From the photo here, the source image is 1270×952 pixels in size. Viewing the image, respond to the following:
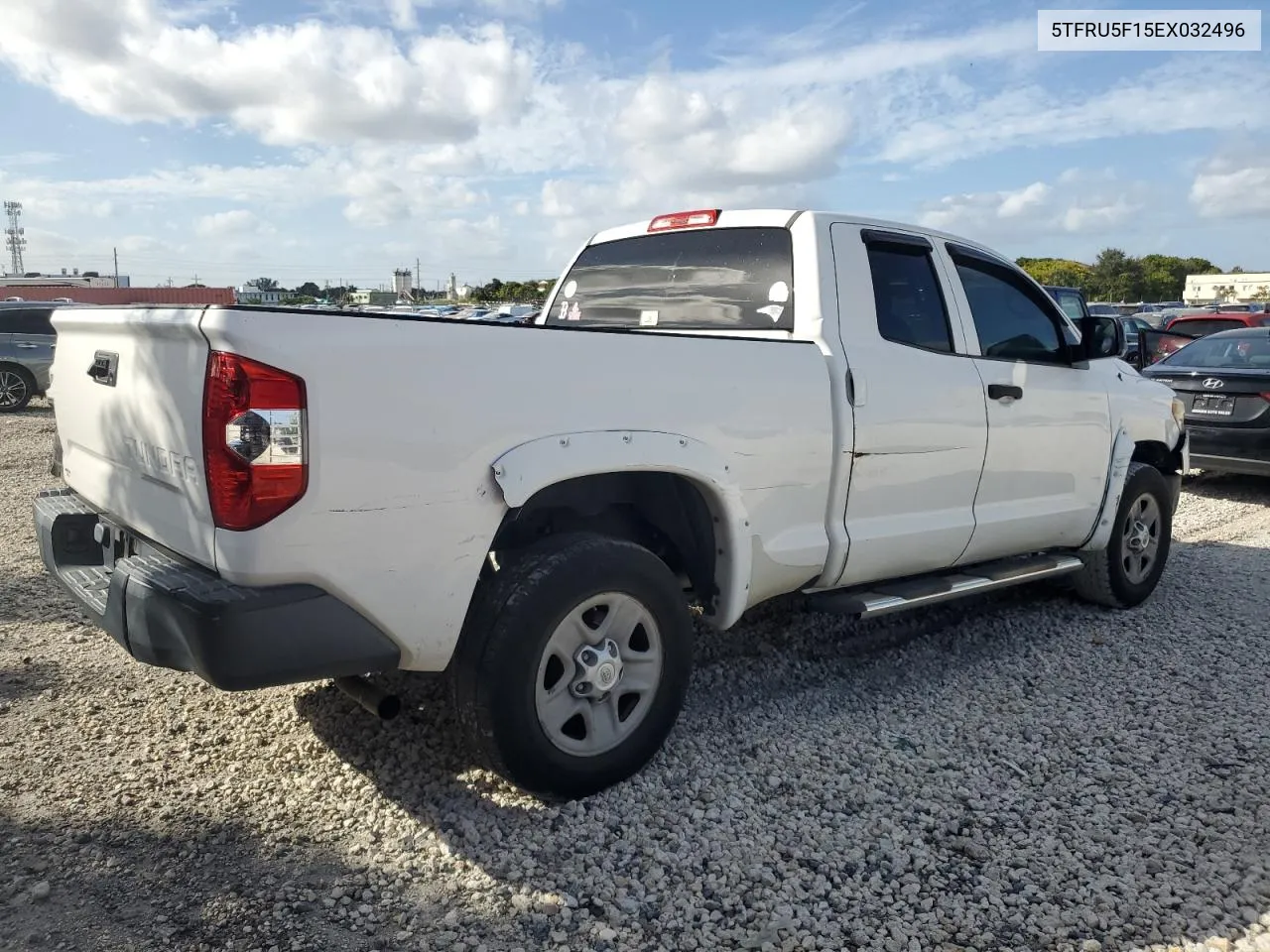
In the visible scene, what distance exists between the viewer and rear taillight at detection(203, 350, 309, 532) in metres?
2.51

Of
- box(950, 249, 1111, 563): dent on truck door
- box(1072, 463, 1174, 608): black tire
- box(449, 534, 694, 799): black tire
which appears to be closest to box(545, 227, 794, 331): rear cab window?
A: box(950, 249, 1111, 563): dent on truck door

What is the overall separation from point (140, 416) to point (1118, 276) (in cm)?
9154

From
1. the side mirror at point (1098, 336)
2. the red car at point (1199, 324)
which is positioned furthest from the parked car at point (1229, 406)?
the red car at point (1199, 324)

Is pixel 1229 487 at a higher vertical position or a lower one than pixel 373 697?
lower

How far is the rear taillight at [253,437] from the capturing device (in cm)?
251

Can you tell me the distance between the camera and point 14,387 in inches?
576

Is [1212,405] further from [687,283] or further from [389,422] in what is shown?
[389,422]

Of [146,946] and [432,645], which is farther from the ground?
[432,645]

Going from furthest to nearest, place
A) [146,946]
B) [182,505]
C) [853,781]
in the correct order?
[853,781] < [182,505] < [146,946]

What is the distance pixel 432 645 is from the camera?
9.45 feet

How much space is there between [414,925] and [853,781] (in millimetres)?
1611

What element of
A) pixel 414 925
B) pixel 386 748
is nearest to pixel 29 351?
pixel 386 748

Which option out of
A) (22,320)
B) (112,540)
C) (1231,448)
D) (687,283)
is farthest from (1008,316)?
(22,320)

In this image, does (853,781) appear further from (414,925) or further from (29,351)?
(29,351)
